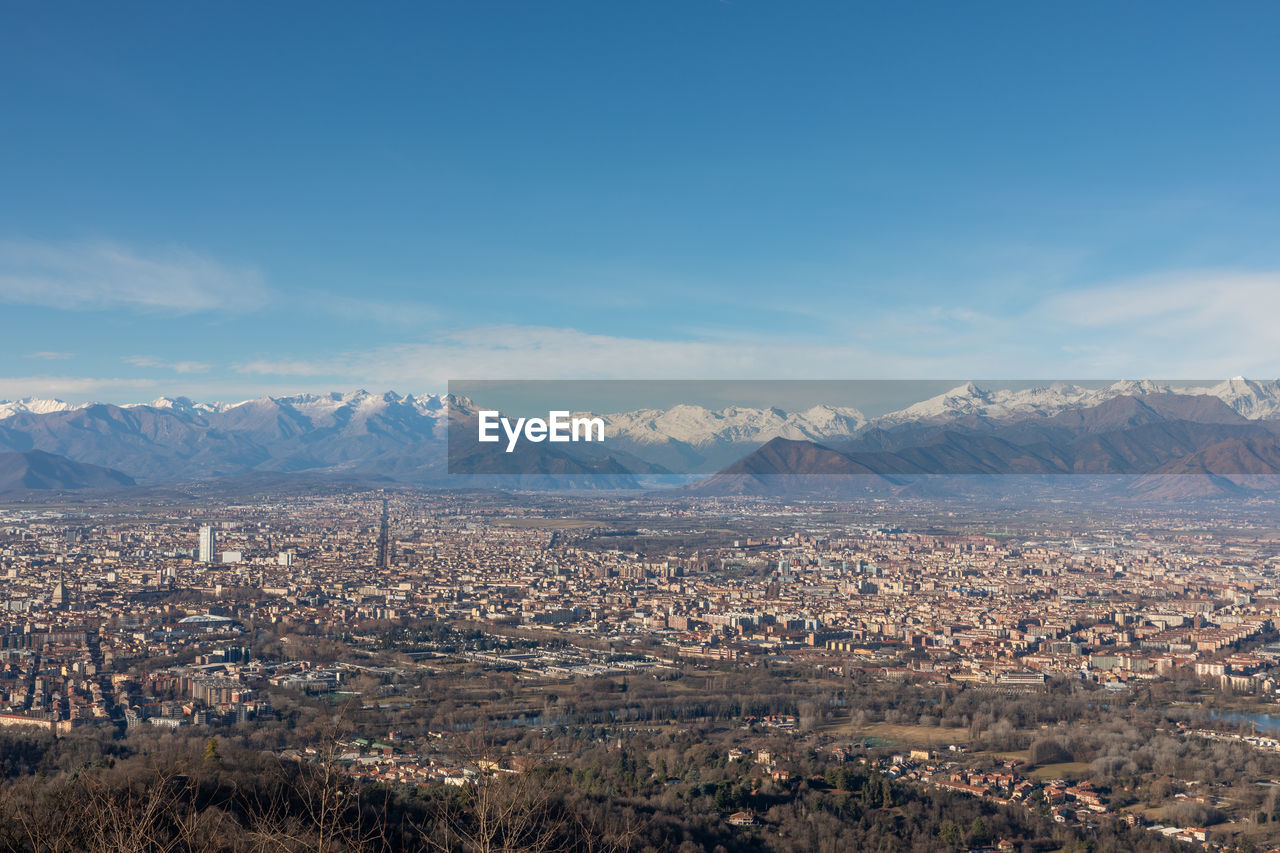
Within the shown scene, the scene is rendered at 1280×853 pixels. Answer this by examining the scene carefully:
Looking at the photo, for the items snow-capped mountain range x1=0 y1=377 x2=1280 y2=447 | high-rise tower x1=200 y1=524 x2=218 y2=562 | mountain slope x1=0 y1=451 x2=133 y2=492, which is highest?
snow-capped mountain range x1=0 y1=377 x2=1280 y2=447

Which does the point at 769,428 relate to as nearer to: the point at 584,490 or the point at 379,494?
the point at 584,490

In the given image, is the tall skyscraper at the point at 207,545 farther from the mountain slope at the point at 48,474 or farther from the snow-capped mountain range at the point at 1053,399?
the snow-capped mountain range at the point at 1053,399

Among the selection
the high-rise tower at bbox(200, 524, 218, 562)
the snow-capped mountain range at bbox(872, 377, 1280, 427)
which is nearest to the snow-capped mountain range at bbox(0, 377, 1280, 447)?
the snow-capped mountain range at bbox(872, 377, 1280, 427)

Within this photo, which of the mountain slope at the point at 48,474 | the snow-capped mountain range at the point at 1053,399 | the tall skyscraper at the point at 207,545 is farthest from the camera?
the snow-capped mountain range at the point at 1053,399

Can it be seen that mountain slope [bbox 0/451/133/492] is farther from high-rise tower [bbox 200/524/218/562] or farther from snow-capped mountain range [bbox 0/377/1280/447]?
Answer: high-rise tower [bbox 200/524/218/562]

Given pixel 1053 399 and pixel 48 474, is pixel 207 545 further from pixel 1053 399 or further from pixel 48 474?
pixel 1053 399

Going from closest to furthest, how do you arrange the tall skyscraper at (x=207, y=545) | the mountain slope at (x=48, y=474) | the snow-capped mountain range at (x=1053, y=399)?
the tall skyscraper at (x=207, y=545), the mountain slope at (x=48, y=474), the snow-capped mountain range at (x=1053, y=399)

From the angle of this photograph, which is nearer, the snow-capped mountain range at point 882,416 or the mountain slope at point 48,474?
the mountain slope at point 48,474

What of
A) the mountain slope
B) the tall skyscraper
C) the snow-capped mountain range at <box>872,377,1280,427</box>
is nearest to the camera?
the tall skyscraper

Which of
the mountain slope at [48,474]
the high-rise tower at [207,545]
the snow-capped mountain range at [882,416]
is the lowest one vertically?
the high-rise tower at [207,545]

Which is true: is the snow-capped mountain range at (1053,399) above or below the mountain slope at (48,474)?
above

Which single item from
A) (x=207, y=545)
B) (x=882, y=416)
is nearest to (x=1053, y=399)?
(x=882, y=416)

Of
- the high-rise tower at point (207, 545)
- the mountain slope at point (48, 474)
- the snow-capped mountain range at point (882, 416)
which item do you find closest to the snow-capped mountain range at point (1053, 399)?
the snow-capped mountain range at point (882, 416)
